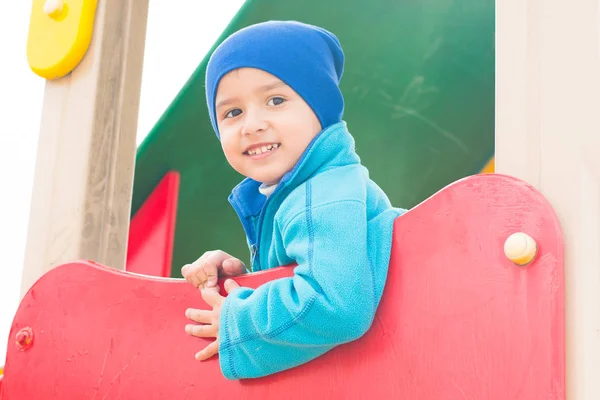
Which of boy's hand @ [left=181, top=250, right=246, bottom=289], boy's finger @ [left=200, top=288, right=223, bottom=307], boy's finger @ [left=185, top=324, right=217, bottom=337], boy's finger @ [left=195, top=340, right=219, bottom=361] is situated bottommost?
boy's finger @ [left=195, top=340, right=219, bottom=361]

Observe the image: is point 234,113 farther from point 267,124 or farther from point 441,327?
point 441,327

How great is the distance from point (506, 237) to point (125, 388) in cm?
53

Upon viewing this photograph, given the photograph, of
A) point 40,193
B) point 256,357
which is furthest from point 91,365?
point 40,193

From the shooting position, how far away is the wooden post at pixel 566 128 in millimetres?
685

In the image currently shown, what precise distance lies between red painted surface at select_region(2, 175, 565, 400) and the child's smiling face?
0.15 m

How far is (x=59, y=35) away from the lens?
1377 mm

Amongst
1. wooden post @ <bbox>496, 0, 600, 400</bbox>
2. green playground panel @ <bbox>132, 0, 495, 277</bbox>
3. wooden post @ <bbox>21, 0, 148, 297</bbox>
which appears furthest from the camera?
green playground panel @ <bbox>132, 0, 495, 277</bbox>

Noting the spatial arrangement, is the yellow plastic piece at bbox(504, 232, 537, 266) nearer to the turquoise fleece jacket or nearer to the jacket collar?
the turquoise fleece jacket

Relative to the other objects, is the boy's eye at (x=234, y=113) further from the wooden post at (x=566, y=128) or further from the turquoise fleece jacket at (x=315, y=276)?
the wooden post at (x=566, y=128)

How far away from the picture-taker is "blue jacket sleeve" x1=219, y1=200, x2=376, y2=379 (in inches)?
30.2

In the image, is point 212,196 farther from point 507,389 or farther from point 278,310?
point 507,389

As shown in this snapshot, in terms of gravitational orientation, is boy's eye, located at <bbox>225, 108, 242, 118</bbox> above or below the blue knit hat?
below

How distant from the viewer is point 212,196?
79.0 inches

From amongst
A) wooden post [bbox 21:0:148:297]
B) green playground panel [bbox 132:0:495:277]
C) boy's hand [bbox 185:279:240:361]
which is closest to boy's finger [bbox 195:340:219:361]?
boy's hand [bbox 185:279:240:361]
